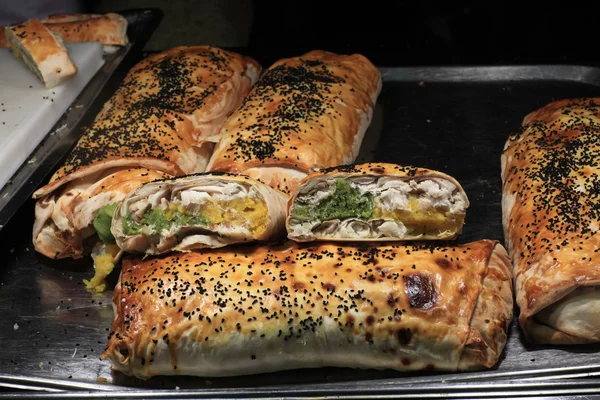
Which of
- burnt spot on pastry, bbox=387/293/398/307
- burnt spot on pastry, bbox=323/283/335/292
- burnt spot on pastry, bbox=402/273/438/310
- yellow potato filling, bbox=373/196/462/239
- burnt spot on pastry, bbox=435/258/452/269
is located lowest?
burnt spot on pastry, bbox=323/283/335/292

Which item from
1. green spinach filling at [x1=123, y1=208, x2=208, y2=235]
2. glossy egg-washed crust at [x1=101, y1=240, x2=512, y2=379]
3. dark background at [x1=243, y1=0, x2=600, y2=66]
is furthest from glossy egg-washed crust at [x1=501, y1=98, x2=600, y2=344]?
green spinach filling at [x1=123, y1=208, x2=208, y2=235]

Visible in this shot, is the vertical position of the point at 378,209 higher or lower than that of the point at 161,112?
higher

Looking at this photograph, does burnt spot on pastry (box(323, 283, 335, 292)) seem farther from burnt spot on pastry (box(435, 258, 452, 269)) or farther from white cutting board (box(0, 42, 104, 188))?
white cutting board (box(0, 42, 104, 188))

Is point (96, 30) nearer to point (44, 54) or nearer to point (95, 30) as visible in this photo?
point (95, 30)

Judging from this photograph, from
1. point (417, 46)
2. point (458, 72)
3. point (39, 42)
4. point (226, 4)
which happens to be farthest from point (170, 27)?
point (458, 72)

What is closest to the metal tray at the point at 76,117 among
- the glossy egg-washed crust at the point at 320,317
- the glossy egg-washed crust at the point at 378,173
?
the glossy egg-washed crust at the point at 320,317

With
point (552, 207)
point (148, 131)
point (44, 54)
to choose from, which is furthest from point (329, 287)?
point (44, 54)
